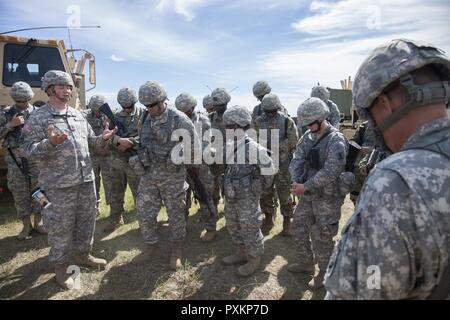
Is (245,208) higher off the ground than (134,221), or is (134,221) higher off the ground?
(245,208)

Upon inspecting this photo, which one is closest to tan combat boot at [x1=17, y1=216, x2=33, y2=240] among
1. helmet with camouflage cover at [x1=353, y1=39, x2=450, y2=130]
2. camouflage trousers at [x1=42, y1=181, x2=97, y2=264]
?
camouflage trousers at [x1=42, y1=181, x2=97, y2=264]

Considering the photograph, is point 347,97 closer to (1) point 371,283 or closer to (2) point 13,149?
(2) point 13,149

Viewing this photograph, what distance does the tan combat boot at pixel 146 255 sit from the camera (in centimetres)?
409

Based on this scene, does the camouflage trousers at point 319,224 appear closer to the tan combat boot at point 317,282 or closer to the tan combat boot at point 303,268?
the tan combat boot at point 317,282

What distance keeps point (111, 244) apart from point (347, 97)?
13.4 m

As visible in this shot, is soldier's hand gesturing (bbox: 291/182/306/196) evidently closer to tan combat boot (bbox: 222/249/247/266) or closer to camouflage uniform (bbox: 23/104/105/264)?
tan combat boot (bbox: 222/249/247/266)

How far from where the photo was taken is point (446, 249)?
0.99 metres

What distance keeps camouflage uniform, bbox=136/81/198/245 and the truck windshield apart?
3.59 metres

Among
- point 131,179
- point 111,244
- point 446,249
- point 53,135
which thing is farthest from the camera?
point 131,179

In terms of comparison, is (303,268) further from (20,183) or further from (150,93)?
(20,183)

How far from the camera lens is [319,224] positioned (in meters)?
3.38

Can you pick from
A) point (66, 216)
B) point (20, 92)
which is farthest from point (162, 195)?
point (20, 92)

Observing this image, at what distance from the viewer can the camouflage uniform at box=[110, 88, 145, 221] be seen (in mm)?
4953

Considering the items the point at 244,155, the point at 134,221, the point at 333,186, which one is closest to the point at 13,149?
the point at 134,221
